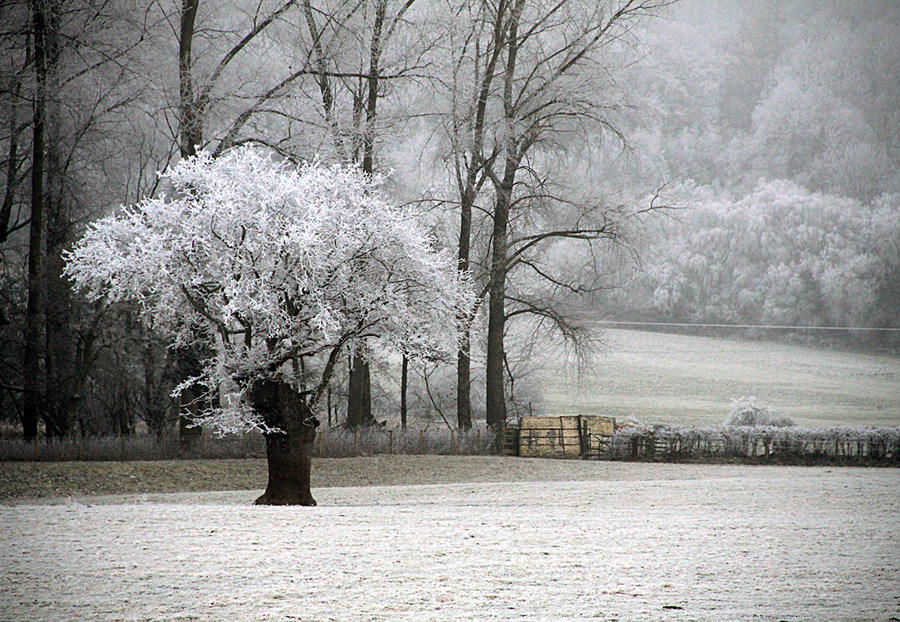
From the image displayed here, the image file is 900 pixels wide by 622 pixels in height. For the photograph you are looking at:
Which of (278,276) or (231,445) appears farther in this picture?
(231,445)

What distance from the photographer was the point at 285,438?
42.8 feet

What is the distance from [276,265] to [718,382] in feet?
110

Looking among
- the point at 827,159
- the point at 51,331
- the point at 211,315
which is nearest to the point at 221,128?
the point at 51,331

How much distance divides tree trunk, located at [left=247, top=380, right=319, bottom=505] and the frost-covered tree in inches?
0.6

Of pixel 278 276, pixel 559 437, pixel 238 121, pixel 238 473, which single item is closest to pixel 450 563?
pixel 278 276

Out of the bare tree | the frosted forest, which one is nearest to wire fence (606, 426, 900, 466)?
the frosted forest

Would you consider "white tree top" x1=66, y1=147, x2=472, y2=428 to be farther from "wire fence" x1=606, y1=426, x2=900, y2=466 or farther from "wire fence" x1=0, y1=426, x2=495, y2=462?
"wire fence" x1=606, y1=426, x2=900, y2=466

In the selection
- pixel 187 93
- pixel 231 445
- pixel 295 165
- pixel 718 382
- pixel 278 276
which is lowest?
pixel 231 445

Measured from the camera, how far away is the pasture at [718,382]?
3609 cm

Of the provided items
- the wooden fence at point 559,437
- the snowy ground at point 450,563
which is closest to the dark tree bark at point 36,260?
→ the snowy ground at point 450,563

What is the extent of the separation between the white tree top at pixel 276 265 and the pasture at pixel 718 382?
22.5 meters

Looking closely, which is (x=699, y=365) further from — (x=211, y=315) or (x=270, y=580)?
(x=270, y=580)

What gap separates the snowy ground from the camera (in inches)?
202

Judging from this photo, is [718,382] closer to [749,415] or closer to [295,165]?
[749,415]
